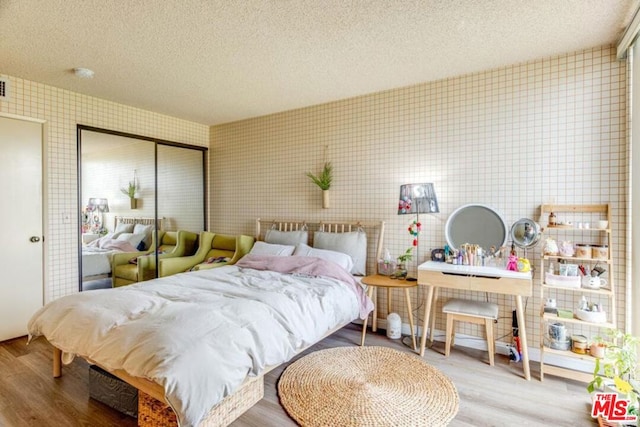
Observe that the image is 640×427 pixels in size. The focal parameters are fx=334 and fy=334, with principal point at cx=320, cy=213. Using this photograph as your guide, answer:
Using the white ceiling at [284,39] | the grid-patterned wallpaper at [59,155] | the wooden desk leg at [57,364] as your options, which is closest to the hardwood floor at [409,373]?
the wooden desk leg at [57,364]

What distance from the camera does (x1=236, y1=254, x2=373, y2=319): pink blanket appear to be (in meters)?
3.11

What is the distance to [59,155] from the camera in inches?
141

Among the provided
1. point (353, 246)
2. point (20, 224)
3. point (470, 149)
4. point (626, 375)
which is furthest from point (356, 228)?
point (20, 224)

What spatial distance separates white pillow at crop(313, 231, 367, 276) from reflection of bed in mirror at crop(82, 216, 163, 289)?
2.37m

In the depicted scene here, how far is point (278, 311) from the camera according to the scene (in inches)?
88.7

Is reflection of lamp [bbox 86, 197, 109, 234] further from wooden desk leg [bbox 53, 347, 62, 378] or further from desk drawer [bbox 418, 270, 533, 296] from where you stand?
desk drawer [bbox 418, 270, 533, 296]

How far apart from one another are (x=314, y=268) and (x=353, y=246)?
0.60 metres

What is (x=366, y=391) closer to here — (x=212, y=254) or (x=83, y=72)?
(x=212, y=254)

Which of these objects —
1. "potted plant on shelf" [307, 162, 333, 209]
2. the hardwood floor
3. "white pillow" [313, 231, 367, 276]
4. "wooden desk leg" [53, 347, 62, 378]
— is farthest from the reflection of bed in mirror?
"white pillow" [313, 231, 367, 276]

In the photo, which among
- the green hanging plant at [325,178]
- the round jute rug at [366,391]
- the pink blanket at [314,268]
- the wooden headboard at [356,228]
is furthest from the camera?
the green hanging plant at [325,178]

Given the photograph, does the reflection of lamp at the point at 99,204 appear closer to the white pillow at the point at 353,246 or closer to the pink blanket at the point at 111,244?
the pink blanket at the point at 111,244

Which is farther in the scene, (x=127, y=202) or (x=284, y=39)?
(x=127, y=202)

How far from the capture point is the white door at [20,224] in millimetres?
3254

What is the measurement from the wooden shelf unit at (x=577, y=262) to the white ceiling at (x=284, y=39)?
130cm
